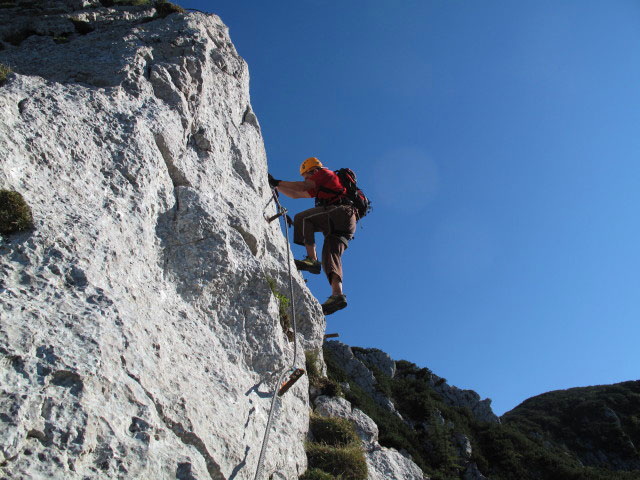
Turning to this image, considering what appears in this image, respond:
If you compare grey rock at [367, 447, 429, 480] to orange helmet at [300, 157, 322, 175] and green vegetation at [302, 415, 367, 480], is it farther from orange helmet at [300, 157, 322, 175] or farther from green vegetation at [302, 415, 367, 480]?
orange helmet at [300, 157, 322, 175]

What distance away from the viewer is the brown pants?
9.98m

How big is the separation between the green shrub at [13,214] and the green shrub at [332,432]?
20.7 feet

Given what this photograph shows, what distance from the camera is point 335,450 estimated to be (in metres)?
8.34

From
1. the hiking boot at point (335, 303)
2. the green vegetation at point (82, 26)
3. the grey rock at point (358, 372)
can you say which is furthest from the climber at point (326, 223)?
the grey rock at point (358, 372)

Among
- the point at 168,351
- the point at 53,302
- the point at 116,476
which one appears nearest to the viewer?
the point at 116,476

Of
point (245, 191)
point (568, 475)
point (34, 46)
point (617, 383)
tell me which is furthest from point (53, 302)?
point (617, 383)

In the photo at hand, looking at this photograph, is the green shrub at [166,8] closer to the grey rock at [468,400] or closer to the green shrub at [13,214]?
the green shrub at [13,214]

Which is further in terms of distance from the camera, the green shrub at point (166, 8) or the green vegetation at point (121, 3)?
the green vegetation at point (121, 3)

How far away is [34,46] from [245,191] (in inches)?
224

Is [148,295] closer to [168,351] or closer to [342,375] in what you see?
[168,351]

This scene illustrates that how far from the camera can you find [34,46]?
10.5 m

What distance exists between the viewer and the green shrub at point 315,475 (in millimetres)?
7383

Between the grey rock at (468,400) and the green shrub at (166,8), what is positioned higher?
the green shrub at (166,8)

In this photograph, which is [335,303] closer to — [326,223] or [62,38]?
[326,223]
